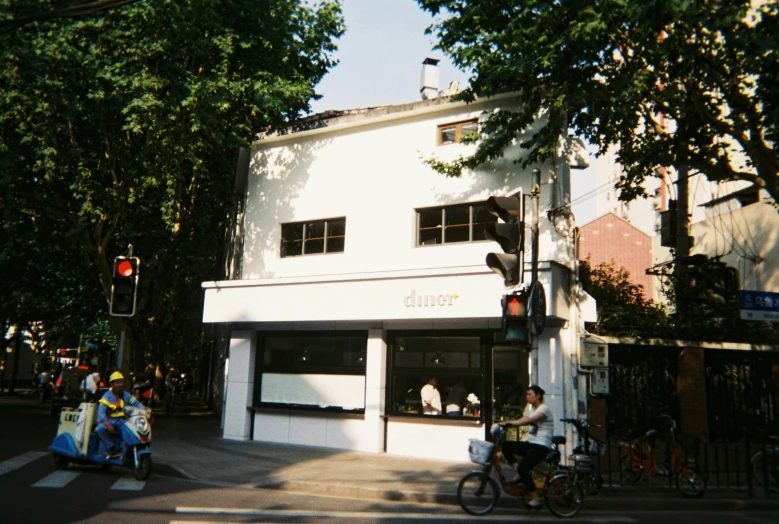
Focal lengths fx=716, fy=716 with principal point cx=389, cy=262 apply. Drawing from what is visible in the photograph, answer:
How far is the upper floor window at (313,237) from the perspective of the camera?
17000 millimetres

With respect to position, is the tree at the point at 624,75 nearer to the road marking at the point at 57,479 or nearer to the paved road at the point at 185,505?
the paved road at the point at 185,505

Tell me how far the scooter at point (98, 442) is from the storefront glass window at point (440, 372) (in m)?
6.05

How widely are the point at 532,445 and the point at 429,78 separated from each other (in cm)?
1641

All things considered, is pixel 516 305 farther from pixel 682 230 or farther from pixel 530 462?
pixel 682 230

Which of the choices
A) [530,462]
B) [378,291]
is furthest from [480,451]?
[378,291]

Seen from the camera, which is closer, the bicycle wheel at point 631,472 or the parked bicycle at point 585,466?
the parked bicycle at point 585,466

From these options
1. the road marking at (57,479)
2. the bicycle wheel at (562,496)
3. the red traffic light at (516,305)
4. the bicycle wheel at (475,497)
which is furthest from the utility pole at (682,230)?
the road marking at (57,479)

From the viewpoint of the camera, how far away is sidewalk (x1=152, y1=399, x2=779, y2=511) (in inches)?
398

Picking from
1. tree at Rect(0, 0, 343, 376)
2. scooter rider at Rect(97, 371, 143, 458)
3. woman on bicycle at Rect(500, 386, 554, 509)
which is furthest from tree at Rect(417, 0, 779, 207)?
scooter rider at Rect(97, 371, 143, 458)

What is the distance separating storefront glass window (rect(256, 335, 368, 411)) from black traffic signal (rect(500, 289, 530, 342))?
756cm

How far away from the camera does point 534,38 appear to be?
12.2 m

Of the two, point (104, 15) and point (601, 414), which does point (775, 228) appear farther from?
point (104, 15)

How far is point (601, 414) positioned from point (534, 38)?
7.04 metres

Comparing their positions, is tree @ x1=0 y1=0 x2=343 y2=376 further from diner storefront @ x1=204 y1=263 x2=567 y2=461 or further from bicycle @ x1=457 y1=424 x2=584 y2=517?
bicycle @ x1=457 y1=424 x2=584 y2=517
